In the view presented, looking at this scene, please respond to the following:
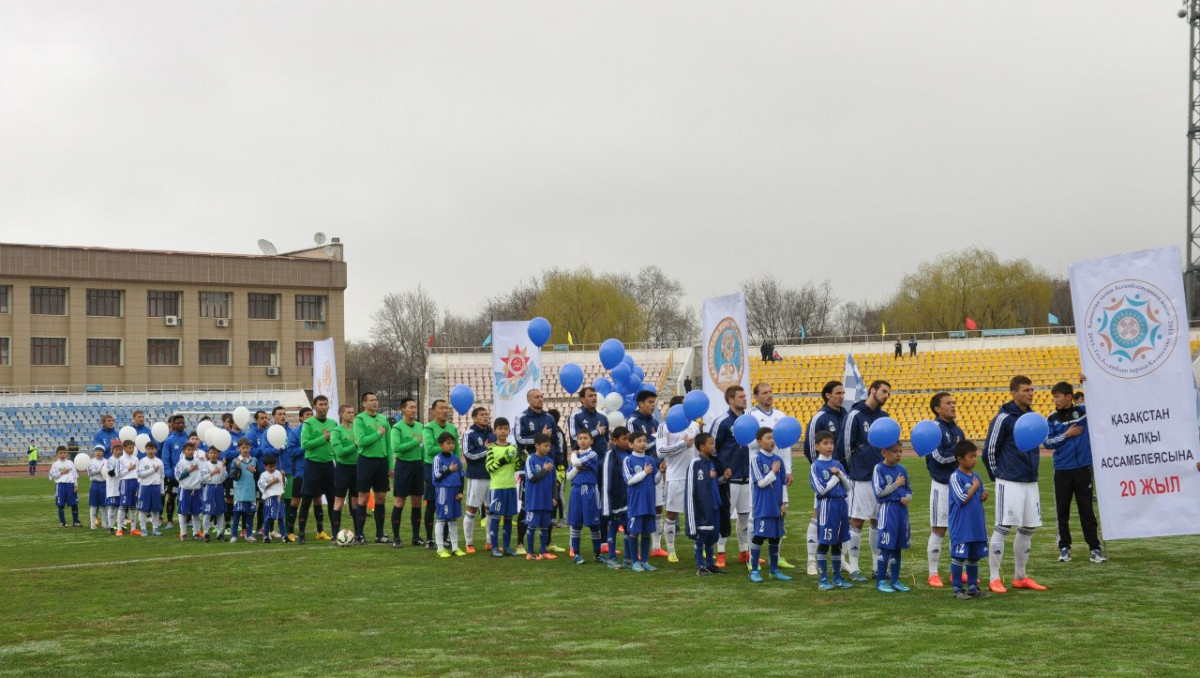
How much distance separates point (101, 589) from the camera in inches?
509

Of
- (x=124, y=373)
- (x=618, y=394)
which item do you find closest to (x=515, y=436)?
(x=618, y=394)

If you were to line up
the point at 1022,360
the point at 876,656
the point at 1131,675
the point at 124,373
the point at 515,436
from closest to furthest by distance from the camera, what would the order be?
the point at 1131,675, the point at 876,656, the point at 515,436, the point at 1022,360, the point at 124,373

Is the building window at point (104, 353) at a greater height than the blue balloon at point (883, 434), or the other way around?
the building window at point (104, 353)

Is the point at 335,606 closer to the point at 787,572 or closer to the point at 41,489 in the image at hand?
the point at 787,572

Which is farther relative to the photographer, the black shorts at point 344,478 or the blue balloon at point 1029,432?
the black shorts at point 344,478

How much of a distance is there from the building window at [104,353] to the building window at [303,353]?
9792mm

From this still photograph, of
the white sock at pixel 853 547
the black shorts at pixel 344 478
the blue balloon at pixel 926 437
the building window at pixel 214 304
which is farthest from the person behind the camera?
the building window at pixel 214 304

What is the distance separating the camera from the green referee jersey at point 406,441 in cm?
1633

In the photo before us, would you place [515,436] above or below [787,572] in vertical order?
above

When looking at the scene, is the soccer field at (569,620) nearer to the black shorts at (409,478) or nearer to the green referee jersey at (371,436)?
the black shorts at (409,478)

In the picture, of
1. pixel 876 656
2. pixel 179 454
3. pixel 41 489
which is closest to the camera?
pixel 876 656

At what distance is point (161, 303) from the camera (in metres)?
67.9

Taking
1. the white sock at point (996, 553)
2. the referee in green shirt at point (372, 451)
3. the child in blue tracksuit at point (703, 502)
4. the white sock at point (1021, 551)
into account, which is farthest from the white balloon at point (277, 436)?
the white sock at point (1021, 551)

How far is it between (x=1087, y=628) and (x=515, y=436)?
27.3 ft
